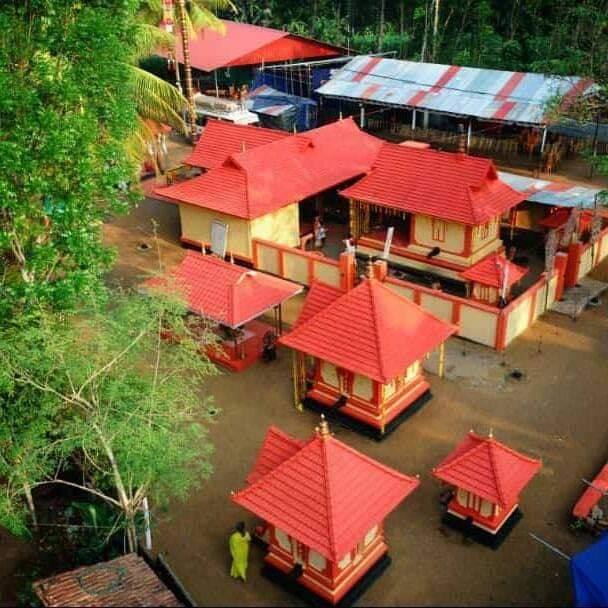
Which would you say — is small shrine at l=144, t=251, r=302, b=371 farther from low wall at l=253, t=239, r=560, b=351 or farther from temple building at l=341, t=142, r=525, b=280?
temple building at l=341, t=142, r=525, b=280

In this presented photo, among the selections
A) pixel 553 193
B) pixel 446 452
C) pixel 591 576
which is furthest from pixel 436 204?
pixel 591 576

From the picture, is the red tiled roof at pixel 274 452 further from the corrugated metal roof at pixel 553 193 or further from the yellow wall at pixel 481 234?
the corrugated metal roof at pixel 553 193

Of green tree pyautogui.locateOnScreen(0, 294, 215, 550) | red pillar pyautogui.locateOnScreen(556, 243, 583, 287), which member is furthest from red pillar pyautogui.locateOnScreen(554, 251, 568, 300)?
green tree pyautogui.locateOnScreen(0, 294, 215, 550)

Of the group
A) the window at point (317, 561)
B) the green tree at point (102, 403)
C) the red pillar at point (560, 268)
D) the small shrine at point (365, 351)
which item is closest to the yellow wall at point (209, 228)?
the small shrine at point (365, 351)

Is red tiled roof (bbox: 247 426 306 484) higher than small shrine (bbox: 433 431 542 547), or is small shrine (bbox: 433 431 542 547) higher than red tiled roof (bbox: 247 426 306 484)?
red tiled roof (bbox: 247 426 306 484)

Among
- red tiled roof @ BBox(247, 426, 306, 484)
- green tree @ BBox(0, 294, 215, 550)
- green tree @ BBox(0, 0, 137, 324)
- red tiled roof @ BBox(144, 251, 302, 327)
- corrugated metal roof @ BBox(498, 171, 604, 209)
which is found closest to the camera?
green tree @ BBox(0, 294, 215, 550)

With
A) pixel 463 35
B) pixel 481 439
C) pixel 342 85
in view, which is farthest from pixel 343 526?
pixel 463 35

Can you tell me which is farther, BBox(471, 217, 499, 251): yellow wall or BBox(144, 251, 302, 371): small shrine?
BBox(471, 217, 499, 251): yellow wall

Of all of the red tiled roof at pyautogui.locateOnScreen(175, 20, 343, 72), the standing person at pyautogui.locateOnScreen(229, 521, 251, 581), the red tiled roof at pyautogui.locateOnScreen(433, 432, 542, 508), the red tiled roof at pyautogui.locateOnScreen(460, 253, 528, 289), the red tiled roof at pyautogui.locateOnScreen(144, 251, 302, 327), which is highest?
the red tiled roof at pyautogui.locateOnScreen(175, 20, 343, 72)

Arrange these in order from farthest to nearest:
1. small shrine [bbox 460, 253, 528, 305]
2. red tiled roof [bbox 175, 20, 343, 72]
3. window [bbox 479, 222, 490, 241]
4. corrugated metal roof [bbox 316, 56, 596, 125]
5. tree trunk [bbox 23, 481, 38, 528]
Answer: red tiled roof [bbox 175, 20, 343, 72], corrugated metal roof [bbox 316, 56, 596, 125], window [bbox 479, 222, 490, 241], small shrine [bbox 460, 253, 528, 305], tree trunk [bbox 23, 481, 38, 528]
